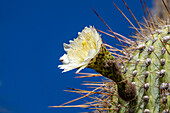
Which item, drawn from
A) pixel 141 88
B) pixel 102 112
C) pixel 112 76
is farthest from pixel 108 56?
pixel 102 112

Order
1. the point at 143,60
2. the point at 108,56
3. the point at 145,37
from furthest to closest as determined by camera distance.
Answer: the point at 145,37 → the point at 143,60 → the point at 108,56

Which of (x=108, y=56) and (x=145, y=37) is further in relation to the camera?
(x=145, y=37)

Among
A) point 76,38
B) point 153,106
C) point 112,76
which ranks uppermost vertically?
point 76,38

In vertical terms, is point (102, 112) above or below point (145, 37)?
below

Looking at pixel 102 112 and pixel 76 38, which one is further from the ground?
pixel 76 38

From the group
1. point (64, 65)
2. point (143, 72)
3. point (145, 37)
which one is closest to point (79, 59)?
point (64, 65)

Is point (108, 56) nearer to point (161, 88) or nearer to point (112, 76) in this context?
point (112, 76)

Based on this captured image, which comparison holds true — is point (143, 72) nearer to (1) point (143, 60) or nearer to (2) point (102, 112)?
(1) point (143, 60)

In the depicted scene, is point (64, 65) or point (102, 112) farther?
point (102, 112)

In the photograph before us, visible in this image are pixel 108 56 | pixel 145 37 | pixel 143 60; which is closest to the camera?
pixel 108 56
